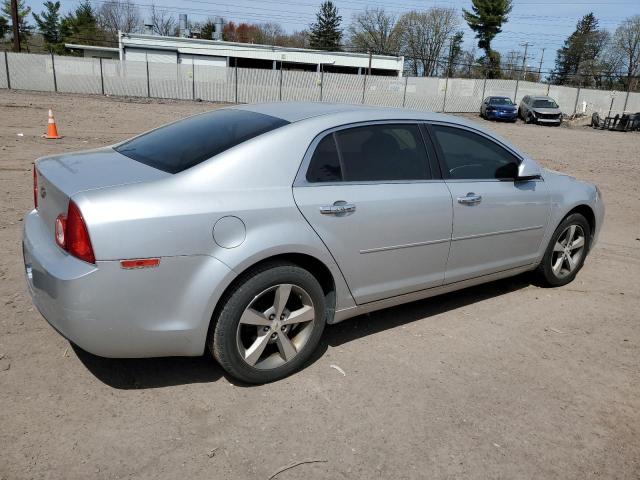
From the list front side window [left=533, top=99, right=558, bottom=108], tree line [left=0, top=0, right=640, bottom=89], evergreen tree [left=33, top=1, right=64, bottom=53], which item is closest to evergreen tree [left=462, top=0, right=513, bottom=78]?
tree line [left=0, top=0, right=640, bottom=89]

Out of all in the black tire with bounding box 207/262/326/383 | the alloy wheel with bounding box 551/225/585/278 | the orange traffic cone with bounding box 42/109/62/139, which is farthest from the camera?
the orange traffic cone with bounding box 42/109/62/139

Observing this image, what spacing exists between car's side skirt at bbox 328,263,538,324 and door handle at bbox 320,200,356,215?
66cm

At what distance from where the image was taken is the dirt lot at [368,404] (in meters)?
2.55

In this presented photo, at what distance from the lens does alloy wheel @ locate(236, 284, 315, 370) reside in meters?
3.02

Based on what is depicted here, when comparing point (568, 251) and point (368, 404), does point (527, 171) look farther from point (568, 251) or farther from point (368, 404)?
point (368, 404)

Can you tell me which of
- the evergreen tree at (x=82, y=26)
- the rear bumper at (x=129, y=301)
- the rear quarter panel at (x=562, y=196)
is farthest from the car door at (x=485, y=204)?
the evergreen tree at (x=82, y=26)

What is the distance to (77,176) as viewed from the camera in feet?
9.58

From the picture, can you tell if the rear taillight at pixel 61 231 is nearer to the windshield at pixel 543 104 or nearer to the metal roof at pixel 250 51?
the windshield at pixel 543 104

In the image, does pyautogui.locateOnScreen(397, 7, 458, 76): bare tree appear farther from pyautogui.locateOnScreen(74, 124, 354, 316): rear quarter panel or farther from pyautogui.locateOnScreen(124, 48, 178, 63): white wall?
pyautogui.locateOnScreen(74, 124, 354, 316): rear quarter panel

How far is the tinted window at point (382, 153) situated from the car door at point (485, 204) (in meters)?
0.22

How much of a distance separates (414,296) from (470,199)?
0.81 meters

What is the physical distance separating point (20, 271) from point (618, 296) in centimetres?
530

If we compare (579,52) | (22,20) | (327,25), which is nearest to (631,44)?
(579,52)

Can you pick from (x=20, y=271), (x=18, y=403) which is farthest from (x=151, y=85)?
(x=18, y=403)
